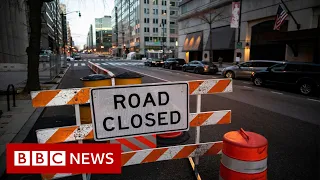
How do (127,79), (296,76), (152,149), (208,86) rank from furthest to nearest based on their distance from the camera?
(296,76) → (127,79) → (208,86) → (152,149)

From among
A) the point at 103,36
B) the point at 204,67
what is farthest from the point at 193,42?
the point at 103,36

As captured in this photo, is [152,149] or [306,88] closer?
[152,149]

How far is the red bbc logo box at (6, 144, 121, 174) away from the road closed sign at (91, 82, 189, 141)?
26 cm

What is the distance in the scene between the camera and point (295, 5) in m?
22.5

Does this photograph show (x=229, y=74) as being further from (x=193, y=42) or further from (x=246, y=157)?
(x=193, y=42)

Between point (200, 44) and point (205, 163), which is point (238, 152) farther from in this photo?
point (200, 44)

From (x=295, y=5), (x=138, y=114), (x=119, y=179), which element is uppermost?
(x=295, y=5)

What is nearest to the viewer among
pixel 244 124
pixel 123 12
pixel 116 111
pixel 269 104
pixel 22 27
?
pixel 116 111

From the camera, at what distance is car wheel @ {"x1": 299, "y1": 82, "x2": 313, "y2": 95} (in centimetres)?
1189

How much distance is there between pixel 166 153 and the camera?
3451mm

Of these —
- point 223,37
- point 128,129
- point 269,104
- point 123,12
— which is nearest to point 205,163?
point 128,129

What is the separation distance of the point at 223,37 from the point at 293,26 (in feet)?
38.1

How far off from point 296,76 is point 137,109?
1237 cm

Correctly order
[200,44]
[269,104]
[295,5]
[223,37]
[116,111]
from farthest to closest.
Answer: [200,44] < [223,37] < [295,5] < [269,104] < [116,111]
